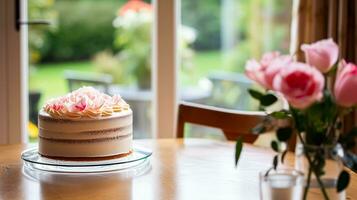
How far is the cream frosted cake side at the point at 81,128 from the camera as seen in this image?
5.07ft

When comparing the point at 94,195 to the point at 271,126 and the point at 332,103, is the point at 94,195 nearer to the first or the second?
the point at 271,126

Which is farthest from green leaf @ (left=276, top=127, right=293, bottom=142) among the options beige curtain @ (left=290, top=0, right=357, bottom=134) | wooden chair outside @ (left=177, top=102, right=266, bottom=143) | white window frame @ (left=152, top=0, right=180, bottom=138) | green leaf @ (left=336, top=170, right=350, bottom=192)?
white window frame @ (left=152, top=0, right=180, bottom=138)

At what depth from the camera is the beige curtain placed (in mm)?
2621

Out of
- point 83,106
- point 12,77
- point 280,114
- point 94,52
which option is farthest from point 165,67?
point 280,114

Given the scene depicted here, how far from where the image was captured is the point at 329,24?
8.64 ft

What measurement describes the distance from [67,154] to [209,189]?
0.37 metres

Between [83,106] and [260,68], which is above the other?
[260,68]

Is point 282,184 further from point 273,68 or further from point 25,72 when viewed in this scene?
point 25,72

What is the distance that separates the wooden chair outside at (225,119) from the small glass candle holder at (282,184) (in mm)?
829

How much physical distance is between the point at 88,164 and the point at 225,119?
67cm

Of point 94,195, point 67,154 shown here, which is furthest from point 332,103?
point 67,154

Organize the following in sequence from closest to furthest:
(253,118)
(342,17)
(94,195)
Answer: (94,195)
(253,118)
(342,17)

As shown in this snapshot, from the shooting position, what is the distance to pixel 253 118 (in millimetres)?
2043

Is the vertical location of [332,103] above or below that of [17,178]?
above
